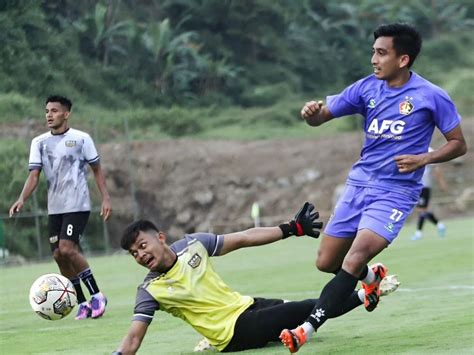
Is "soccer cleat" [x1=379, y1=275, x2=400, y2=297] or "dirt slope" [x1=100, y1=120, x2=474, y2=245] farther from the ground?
"soccer cleat" [x1=379, y1=275, x2=400, y2=297]

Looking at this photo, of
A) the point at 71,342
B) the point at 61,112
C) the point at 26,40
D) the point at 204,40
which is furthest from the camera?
the point at 204,40

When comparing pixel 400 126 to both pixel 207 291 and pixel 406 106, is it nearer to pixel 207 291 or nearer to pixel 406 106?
pixel 406 106

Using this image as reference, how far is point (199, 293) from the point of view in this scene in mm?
7941

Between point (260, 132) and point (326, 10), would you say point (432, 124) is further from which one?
point (326, 10)

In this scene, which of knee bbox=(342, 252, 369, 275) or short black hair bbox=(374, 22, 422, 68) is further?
short black hair bbox=(374, 22, 422, 68)

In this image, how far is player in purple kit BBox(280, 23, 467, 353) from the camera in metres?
8.13

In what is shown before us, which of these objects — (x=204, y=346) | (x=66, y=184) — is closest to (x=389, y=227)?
(x=204, y=346)

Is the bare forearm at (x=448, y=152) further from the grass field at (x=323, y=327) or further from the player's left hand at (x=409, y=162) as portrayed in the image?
the grass field at (x=323, y=327)

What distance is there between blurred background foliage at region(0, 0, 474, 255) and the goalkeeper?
55.9ft

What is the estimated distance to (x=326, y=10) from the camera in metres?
48.2

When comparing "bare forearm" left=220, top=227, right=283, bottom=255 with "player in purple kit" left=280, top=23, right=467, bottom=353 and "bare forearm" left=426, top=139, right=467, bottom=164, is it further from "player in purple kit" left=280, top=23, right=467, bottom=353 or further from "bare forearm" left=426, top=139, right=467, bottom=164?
"bare forearm" left=426, top=139, right=467, bottom=164

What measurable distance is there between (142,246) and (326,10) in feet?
136

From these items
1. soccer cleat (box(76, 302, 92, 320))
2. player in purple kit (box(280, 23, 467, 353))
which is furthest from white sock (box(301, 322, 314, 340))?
soccer cleat (box(76, 302, 92, 320))

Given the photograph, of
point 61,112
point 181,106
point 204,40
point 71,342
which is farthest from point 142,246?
point 204,40
